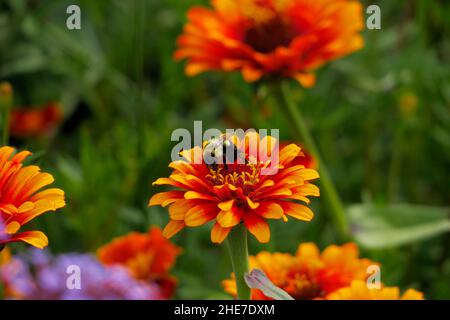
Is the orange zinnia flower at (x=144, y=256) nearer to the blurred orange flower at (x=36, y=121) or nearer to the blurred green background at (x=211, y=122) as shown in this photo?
the blurred green background at (x=211, y=122)

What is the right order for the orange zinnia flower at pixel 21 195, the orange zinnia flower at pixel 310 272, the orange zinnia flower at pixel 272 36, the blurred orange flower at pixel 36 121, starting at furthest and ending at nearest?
the blurred orange flower at pixel 36 121 < the orange zinnia flower at pixel 272 36 < the orange zinnia flower at pixel 310 272 < the orange zinnia flower at pixel 21 195

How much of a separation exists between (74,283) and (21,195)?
21 cm

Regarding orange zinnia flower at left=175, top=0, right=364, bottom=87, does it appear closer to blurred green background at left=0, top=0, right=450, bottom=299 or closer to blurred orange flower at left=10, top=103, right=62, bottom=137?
blurred green background at left=0, top=0, right=450, bottom=299

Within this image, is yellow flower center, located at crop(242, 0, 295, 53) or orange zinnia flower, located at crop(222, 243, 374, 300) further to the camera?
yellow flower center, located at crop(242, 0, 295, 53)

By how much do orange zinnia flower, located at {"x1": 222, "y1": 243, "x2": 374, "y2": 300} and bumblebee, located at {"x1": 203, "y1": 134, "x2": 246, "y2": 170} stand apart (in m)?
0.11

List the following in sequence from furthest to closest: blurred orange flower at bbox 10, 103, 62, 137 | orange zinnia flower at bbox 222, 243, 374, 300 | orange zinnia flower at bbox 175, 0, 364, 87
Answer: blurred orange flower at bbox 10, 103, 62, 137 → orange zinnia flower at bbox 175, 0, 364, 87 → orange zinnia flower at bbox 222, 243, 374, 300

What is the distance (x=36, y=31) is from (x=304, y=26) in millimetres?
427

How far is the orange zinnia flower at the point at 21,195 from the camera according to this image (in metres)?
0.44

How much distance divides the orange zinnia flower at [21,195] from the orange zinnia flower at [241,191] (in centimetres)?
6

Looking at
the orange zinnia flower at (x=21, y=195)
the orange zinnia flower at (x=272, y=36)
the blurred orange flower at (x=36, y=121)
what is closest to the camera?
the orange zinnia flower at (x=21, y=195)

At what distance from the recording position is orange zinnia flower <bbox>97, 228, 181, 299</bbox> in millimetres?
792

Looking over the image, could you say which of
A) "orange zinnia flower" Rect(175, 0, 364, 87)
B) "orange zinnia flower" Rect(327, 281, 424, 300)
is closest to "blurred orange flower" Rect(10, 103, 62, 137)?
"orange zinnia flower" Rect(175, 0, 364, 87)

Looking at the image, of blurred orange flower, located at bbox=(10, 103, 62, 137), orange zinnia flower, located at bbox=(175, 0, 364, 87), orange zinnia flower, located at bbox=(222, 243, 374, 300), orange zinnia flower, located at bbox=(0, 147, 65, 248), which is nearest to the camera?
orange zinnia flower, located at bbox=(0, 147, 65, 248)

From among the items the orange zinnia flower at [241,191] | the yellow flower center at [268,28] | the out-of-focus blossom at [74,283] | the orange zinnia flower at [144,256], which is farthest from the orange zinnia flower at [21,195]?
the yellow flower center at [268,28]
